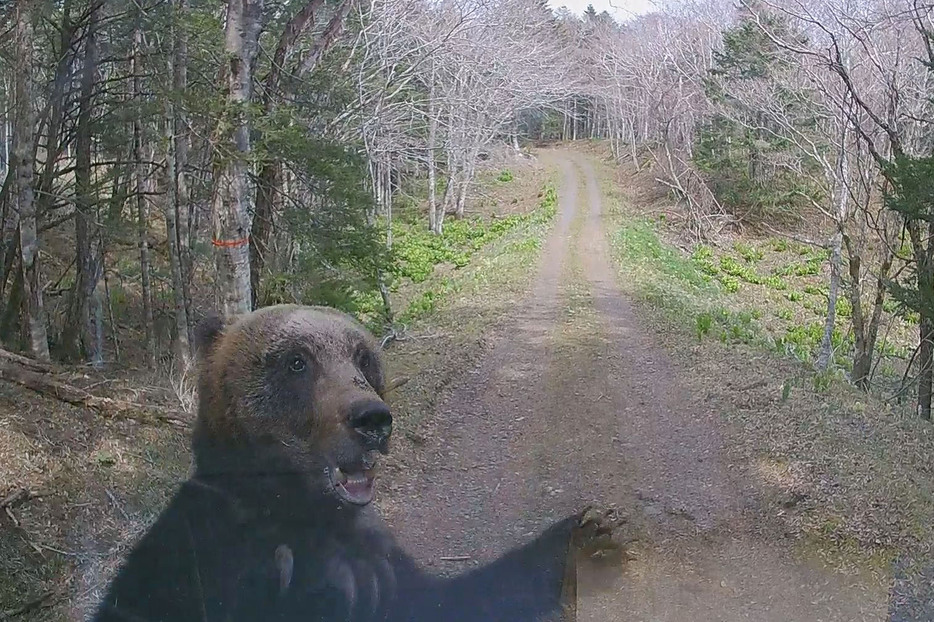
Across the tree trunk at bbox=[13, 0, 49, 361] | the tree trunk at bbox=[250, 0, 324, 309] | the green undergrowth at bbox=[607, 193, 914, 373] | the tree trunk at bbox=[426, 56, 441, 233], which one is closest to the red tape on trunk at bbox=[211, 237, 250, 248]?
the tree trunk at bbox=[250, 0, 324, 309]

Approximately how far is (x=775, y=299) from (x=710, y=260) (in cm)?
163

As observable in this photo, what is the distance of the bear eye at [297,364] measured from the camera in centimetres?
186

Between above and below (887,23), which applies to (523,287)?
below

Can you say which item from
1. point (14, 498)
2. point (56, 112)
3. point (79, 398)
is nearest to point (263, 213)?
point (79, 398)

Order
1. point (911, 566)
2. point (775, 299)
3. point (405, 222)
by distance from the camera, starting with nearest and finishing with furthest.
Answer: point (911, 566) → point (775, 299) → point (405, 222)

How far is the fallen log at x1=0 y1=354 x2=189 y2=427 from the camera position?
291cm

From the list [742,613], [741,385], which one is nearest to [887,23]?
[741,385]

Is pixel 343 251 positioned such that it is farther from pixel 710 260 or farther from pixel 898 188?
pixel 710 260

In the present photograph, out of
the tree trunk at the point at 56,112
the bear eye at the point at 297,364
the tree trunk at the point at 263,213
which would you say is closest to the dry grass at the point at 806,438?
the bear eye at the point at 297,364

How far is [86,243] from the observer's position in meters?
8.50

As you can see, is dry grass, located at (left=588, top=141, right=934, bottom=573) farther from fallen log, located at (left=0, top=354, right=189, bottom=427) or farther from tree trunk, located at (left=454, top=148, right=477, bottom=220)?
tree trunk, located at (left=454, top=148, right=477, bottom=220)

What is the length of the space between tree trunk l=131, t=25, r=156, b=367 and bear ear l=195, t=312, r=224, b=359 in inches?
213

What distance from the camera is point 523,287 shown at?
7910 mm

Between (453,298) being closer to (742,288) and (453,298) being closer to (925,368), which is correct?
(925,368)
